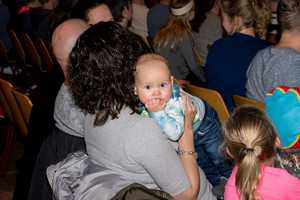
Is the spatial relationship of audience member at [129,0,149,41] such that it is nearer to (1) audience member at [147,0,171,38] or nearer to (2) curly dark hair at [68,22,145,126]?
(1) audience member at [147,0,171,38]

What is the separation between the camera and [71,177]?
1542mm

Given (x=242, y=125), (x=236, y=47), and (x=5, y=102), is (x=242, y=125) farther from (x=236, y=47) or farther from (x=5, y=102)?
(x=5, y=102)

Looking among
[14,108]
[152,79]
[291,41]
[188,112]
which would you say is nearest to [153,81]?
[152,79]

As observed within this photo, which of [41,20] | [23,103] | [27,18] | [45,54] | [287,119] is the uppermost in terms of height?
[287,119]

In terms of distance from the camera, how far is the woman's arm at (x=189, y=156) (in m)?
1.48

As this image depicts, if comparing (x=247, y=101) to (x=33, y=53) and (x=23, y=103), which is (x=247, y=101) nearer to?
(x=23, y=103)

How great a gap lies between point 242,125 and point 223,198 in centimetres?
40

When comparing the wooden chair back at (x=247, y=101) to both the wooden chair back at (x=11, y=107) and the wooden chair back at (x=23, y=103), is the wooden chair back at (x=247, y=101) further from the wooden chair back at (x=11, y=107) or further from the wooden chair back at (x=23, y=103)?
the wooden chair back at (x=11, y=107)

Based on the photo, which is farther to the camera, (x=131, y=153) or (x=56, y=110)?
(x=56, y=110)

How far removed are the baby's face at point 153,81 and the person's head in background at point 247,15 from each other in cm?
136

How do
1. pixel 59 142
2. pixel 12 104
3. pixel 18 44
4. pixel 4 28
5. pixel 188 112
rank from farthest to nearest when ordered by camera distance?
pixel 4 28 → pixel 18 44 → pixel 12 104 → pixel 59 142 → pixel 188 112

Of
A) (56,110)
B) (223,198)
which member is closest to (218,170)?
(223,198)

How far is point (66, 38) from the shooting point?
2.09m

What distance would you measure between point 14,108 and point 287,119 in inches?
83.7
